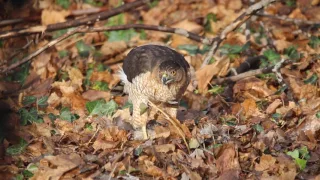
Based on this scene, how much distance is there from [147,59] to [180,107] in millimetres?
951

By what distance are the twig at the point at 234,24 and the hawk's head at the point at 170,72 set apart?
1564mm

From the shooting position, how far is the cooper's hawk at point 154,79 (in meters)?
5.52

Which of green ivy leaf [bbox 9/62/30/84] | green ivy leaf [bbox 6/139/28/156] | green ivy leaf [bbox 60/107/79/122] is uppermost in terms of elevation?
green ivy leaf [bbox 9/62/30/84]

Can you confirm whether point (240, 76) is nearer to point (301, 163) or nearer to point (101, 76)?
point (101, 76)

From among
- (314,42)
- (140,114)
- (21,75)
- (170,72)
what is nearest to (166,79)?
(170,72)

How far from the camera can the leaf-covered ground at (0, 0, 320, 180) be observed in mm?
5055

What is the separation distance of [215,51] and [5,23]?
262 centimetres

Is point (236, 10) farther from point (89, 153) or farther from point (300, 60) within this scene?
point (89, 153)

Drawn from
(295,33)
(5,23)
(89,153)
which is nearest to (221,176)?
(89,153)

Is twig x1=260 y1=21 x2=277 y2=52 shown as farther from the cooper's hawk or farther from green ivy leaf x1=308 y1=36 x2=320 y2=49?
the cooper's hawk

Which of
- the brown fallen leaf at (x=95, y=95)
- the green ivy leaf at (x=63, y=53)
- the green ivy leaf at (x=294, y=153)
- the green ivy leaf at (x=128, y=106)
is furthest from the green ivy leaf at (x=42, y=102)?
the green ivy leaf at (x=294, y=153)

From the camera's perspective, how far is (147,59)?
18.8 ft

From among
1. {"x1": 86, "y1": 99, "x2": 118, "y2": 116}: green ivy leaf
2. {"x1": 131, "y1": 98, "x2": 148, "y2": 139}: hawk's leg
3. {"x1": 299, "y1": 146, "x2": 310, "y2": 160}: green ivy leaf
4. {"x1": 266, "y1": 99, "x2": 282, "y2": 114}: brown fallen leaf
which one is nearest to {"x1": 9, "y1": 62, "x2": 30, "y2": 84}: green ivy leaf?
{"x1": 86, "y1": 99, "x2": 118, "y2": 116}: green ivy leaf

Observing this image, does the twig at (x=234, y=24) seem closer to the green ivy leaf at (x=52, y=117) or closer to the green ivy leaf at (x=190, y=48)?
the green ivy leaf at (x=190, y=48)
